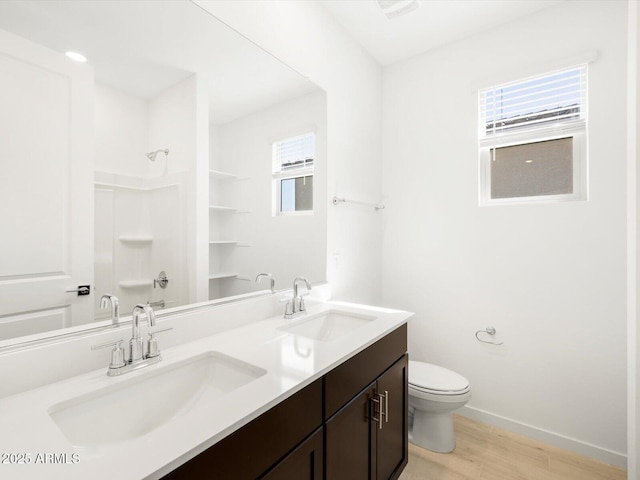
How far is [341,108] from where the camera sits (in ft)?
6.70

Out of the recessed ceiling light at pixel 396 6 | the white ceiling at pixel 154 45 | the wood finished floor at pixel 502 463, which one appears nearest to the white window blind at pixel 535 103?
the recessed ceiling light at pixel 396 6

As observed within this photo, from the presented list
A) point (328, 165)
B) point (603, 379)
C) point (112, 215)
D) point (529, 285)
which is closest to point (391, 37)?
point (328, 165)

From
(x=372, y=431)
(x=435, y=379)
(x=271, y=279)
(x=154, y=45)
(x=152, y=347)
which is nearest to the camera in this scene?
(x=152, y=347)

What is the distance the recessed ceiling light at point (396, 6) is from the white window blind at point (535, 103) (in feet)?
2.46

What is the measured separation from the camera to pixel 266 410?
743mm

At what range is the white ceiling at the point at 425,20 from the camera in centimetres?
188

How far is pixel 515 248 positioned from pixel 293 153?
156cm

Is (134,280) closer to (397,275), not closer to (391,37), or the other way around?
(397,275)

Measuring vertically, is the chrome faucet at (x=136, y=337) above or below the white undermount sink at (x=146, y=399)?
above

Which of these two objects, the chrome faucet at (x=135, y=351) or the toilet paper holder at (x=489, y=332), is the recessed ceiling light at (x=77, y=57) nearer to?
the chrome faucet at (x=135, y=351)

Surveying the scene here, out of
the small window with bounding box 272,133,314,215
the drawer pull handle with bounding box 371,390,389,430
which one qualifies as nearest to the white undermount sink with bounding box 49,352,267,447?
the drawer pull handle with bounding box 371,390,389,430

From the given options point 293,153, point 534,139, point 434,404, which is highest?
point 534,139

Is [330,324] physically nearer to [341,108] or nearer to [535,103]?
[341,108]

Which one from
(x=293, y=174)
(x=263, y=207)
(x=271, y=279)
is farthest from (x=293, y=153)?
(x=271, y=279)
